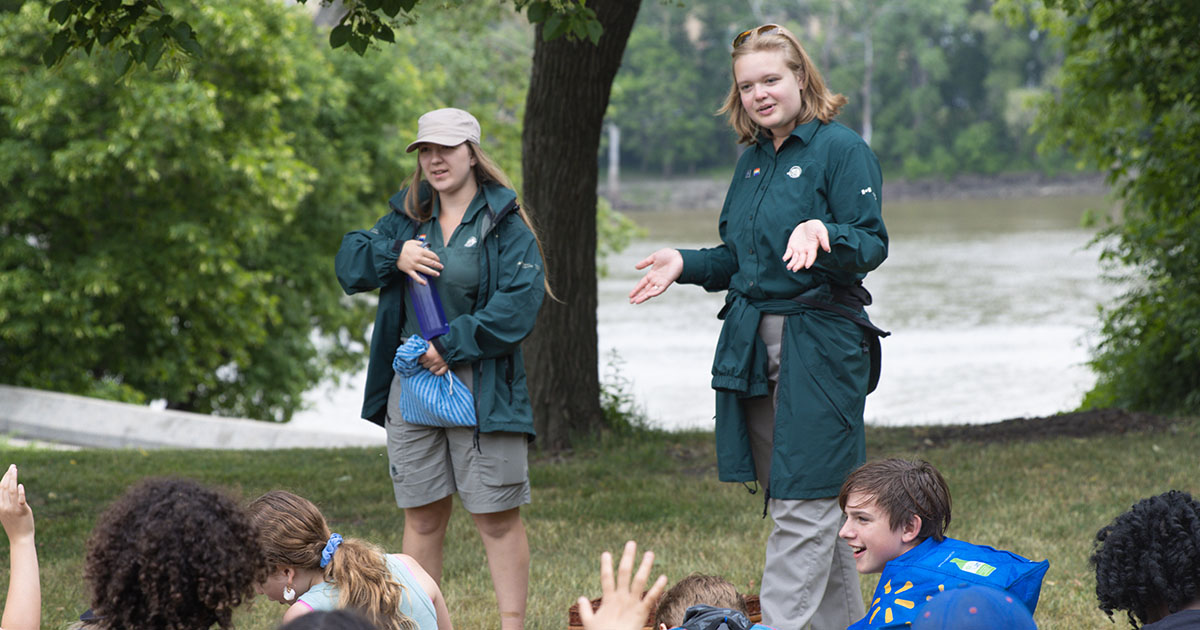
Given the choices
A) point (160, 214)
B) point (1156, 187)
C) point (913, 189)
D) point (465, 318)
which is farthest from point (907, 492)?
point (913, 189)

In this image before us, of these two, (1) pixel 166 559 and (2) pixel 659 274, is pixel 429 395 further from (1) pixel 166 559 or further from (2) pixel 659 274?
(1) pixel 166 559

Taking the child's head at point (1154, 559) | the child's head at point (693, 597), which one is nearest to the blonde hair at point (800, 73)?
the child's head at point (693, 597)

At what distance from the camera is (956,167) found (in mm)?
76125

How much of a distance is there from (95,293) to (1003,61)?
74258 millimetres

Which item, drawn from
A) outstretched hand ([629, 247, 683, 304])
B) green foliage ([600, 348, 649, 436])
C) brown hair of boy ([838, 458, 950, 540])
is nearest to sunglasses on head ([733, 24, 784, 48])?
outstretched hand ([629, 247, 683, 304])

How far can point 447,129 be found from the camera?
3.81 meters

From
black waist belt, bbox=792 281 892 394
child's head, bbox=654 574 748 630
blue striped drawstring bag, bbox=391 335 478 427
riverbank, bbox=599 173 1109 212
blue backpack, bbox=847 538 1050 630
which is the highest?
riverbank, bbox=599 173 1109 212

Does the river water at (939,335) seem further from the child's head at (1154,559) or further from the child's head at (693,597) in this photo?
the child's head at (1154,559)

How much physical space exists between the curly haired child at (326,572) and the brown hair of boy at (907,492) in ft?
3.56

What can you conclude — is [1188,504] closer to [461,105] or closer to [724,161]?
[461,105]

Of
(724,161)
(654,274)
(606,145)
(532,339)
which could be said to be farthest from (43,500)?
(724,161)

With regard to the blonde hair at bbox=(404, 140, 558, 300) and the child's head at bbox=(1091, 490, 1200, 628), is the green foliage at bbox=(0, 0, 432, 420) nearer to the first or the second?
the blonde hair at bbox=(404, 140, 558, 300)

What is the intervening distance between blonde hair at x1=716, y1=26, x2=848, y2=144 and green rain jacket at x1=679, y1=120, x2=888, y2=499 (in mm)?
50

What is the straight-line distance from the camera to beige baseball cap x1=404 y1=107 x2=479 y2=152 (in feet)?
12.4
